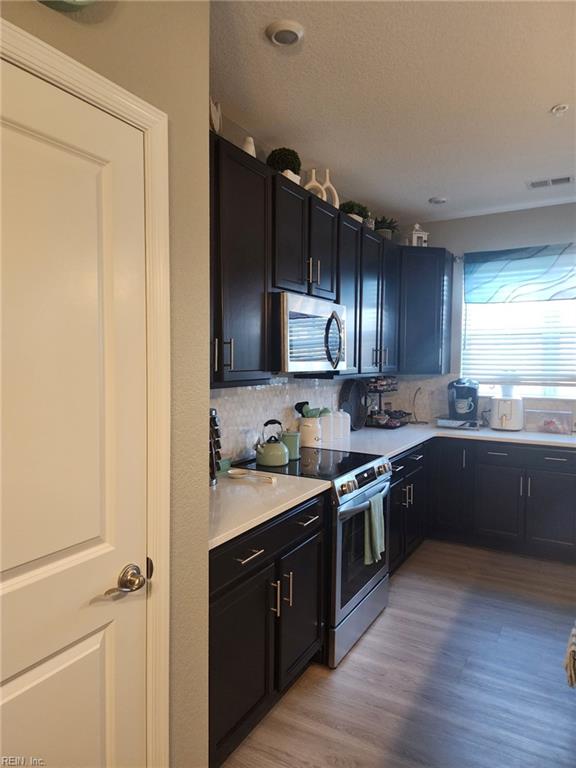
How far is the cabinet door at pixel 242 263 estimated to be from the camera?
199cm

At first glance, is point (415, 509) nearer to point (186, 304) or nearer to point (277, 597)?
point (277, 597)

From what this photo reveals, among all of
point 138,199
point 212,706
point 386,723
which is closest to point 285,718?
point 386,723

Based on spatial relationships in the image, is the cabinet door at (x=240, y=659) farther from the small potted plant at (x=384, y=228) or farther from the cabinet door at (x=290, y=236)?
the small potted plant at (x=384, y=228)

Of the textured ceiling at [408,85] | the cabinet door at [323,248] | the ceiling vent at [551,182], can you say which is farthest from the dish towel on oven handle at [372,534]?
the ceiling vent at [551,182]

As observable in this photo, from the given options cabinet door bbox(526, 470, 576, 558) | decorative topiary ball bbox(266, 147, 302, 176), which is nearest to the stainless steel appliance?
cabinet door bbox(526, 470, 576, 558)

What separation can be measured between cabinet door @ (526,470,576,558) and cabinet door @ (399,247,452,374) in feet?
3.99

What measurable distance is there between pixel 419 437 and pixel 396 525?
0.75m

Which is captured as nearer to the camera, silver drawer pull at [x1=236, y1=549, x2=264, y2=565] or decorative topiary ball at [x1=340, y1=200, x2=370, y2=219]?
silver drawer pull at [x1=236, y1=549, x2=264, y2=565]

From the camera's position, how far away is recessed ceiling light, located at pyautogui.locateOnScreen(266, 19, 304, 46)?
1.81m

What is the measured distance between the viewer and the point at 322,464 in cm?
258

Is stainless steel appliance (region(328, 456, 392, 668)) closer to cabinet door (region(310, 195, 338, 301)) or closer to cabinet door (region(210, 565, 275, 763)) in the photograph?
cabinet door (region(210, 565, 275, 763))

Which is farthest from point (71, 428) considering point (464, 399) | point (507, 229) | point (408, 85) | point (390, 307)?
point (507, 229)

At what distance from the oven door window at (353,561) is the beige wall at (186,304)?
40.3 inches

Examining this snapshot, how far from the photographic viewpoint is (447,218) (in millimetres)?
4340
